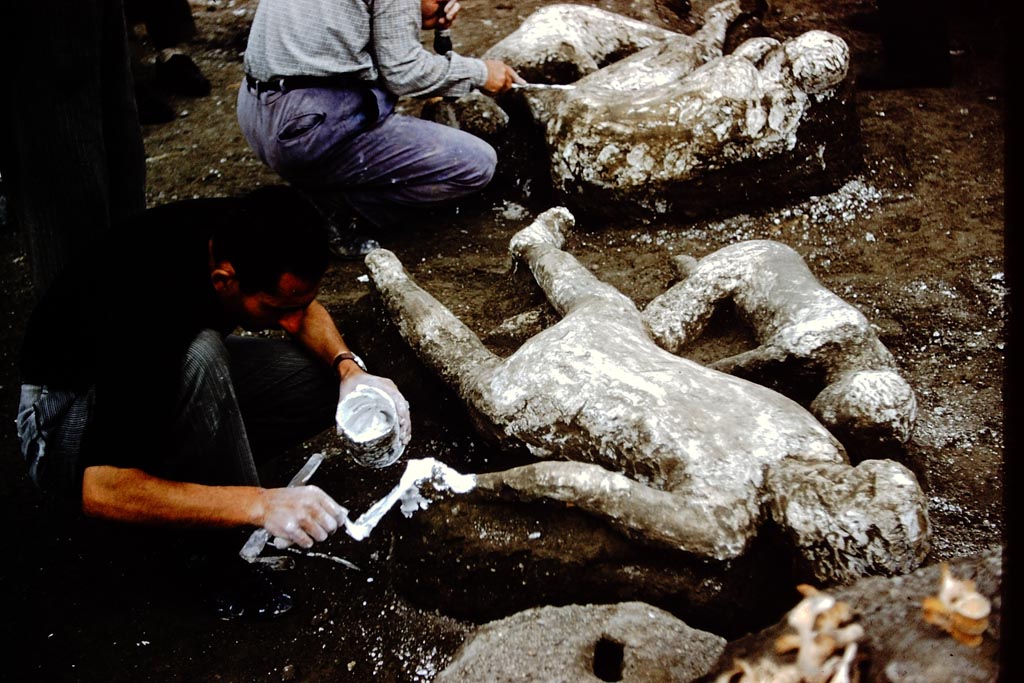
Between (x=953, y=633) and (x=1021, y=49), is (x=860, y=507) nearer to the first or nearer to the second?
(x=953, y=633)

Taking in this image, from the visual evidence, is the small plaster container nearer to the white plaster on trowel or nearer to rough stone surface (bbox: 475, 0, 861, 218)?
the white plaster on trowel

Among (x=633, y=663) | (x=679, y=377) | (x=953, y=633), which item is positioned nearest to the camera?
(x=953, y=633)

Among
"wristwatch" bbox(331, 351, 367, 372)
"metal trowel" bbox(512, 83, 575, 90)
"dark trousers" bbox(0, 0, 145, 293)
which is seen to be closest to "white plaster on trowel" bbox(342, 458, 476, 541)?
"wristwatch" bbox(331, 351, 367, 372)

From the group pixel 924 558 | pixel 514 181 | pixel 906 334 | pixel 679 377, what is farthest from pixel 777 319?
pixel 514 181

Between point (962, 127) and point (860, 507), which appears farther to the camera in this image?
point (962, 127)

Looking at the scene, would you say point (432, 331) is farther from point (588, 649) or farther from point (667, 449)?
point (588, 649)

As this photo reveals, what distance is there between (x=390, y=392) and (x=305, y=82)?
1.74m

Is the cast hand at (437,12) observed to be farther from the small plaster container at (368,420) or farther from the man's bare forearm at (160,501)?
the man's bare forearm at (160,501)

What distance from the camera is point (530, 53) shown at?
401 centimetres

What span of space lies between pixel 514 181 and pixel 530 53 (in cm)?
65

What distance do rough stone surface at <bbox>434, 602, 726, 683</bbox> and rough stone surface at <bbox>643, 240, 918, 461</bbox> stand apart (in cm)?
84

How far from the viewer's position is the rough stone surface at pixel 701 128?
3414 mm

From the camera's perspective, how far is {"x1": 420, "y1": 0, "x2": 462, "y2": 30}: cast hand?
348cm

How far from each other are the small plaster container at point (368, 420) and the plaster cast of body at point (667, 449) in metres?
0.27
